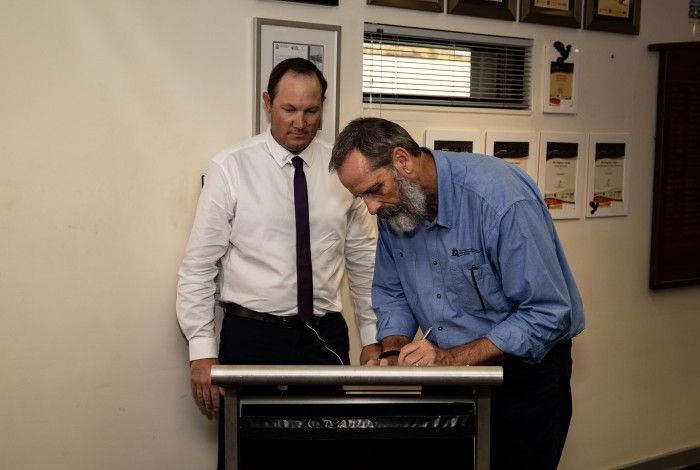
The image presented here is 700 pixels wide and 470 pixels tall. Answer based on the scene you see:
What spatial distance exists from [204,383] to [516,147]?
1.73 m

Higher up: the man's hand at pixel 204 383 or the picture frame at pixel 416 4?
the picture frame at pixel 416 4

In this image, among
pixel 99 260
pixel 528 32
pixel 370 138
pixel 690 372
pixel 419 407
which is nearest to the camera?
pixel 419 407

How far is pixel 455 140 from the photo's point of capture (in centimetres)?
324

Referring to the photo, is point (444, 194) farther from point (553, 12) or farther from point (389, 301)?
point (553, 12)

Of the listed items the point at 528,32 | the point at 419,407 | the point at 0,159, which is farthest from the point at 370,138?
the point at 528,32

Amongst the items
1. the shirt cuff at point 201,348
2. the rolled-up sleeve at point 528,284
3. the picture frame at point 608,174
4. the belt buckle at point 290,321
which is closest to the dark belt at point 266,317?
the belt buckle at point 290,321

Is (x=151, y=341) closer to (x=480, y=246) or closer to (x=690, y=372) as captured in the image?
(x=480, y=246)

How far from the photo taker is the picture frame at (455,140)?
3.18 meters

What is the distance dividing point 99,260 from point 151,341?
0.34 metres

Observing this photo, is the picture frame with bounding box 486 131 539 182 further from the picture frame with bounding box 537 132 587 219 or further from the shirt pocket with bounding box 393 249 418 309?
the shirt pocket with bounding box 393 249 418 309

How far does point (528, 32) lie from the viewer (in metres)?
3.39

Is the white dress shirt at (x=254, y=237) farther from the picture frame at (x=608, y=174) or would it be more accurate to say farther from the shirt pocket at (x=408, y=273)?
the picture frame at (x=608, y=174)

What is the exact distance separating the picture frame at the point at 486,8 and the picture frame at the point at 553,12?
0.06 m

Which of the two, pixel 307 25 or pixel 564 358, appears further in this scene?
pixel 307 25
